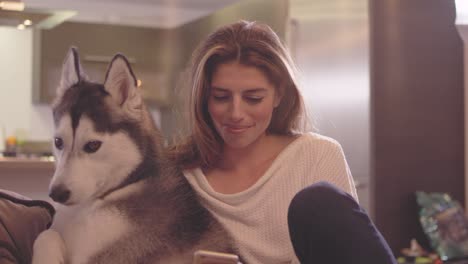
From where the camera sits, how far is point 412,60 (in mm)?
3346

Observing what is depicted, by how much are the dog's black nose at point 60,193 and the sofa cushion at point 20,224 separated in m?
0.23

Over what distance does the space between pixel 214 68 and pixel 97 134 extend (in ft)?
1.38

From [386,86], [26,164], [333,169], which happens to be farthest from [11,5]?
[333,169]

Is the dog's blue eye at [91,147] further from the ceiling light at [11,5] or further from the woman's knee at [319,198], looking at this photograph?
the ceiling light at [11,5]

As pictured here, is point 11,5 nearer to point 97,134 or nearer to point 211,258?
point 97,134

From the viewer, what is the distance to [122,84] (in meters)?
1.13

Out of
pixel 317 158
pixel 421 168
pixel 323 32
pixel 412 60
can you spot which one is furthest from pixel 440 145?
pixel 317 158

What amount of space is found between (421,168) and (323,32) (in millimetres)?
807

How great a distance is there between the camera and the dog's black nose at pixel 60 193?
106 cm

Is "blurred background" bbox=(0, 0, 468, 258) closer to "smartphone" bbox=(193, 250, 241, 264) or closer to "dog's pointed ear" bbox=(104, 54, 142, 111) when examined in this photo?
"dog's pointed ear" bbox=(104, 54, 142, 111)

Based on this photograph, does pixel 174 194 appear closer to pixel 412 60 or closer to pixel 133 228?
pixel 133 228

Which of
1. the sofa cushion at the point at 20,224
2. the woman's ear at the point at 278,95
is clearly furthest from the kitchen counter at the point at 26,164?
the woman's ear at the point at 278,95

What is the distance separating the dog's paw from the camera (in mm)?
1076

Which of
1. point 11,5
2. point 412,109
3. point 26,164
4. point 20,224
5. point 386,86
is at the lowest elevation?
point 26,164
